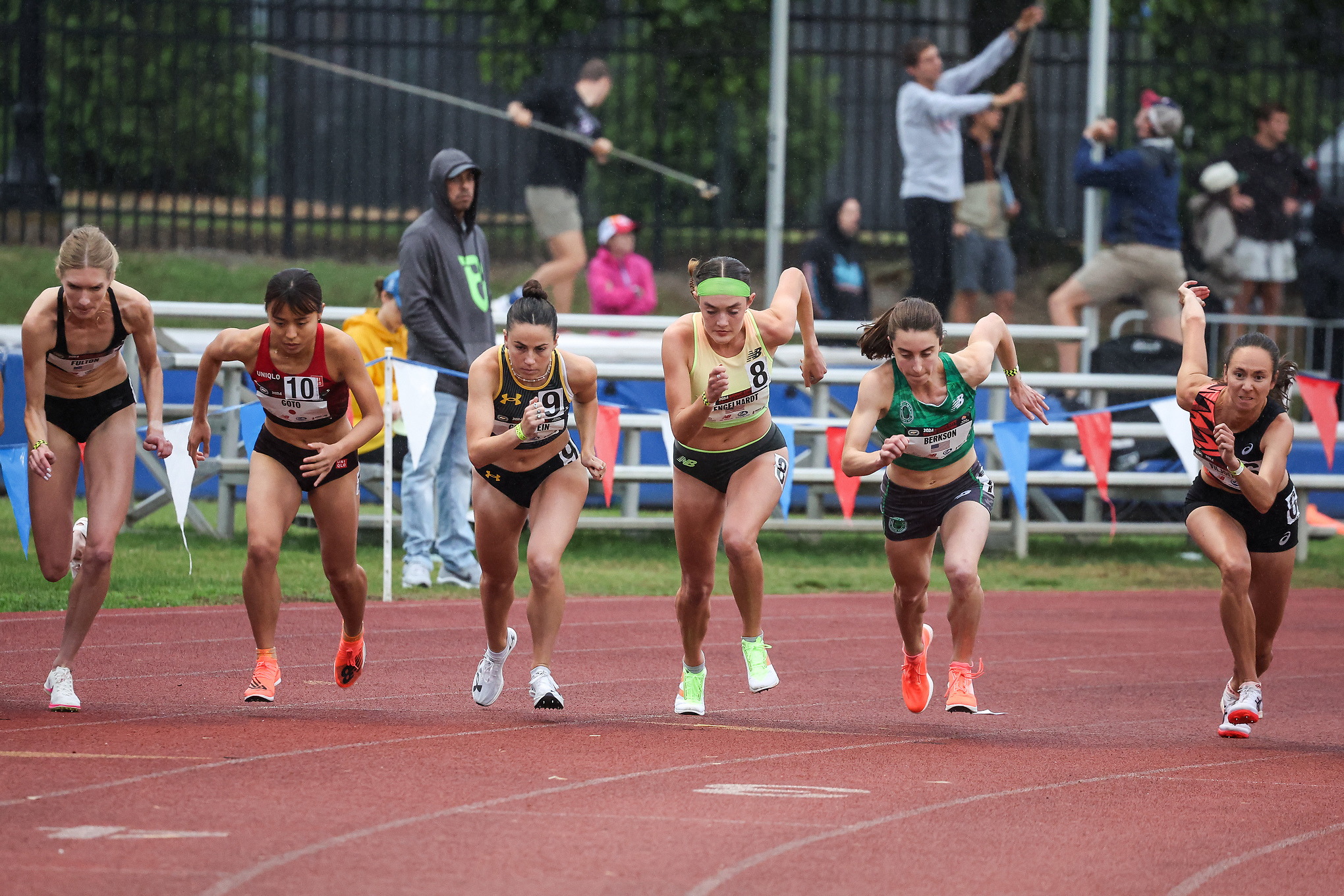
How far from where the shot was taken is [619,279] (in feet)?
51.1

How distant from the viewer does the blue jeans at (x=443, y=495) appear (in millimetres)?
11203

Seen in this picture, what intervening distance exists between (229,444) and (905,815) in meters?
8.08

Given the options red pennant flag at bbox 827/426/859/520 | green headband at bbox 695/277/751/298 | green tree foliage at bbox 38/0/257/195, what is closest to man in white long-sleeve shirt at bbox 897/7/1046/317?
red pennant flag at bbox 827/426/859/520

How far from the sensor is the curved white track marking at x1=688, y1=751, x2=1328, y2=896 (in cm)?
490

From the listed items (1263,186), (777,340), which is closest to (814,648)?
(777,340)

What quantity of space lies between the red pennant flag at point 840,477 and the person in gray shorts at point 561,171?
3.53m

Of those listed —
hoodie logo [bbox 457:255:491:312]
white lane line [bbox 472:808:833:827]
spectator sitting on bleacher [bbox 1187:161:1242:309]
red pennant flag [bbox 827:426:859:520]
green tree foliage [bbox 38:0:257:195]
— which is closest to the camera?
white lane line [bbox 472:808:833:827]

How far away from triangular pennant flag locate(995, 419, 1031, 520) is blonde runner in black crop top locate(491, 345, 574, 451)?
525 centimetres

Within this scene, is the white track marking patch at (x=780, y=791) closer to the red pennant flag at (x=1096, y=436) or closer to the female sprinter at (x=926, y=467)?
the female sprinter at (x=926, y=467)

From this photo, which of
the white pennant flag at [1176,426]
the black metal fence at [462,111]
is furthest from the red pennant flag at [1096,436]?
the black metal fence at [462,111]

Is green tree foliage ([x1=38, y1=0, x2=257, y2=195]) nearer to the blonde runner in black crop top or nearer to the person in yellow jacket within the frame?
the person in yellow jacket

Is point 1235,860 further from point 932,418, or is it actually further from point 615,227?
point 615,227

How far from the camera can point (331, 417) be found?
745 cm

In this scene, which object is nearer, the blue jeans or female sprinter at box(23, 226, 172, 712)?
female sprinter at box(23, 226, 172, 712)
